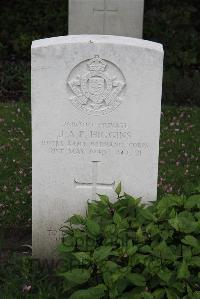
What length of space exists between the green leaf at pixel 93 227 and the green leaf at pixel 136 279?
0.37m

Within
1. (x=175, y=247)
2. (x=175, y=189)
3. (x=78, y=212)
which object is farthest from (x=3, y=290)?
(x=175, y=189)

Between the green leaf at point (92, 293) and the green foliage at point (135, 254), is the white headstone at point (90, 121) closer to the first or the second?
the green foliage at point (135, 254)

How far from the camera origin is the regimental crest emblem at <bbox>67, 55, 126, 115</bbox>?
383 cm

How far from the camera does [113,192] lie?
4125 millimetres

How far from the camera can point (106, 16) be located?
Answer: 26.8 ft

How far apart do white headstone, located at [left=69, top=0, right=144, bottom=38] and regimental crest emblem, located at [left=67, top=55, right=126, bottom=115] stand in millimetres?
4465

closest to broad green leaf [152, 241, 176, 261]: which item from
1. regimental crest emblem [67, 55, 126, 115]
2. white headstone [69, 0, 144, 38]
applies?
regimental crest emblem [67, 55, 126, 115]

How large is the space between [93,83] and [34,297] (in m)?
1.37

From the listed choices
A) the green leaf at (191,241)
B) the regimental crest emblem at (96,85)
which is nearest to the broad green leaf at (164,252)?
the green leaf at (191,241)

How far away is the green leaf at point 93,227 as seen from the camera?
3.63 metres

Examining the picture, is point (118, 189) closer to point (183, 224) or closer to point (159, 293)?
point (183, 224)

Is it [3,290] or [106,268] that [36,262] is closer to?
[3,290]

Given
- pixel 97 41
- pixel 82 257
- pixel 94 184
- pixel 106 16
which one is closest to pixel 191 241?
pixel 82 257

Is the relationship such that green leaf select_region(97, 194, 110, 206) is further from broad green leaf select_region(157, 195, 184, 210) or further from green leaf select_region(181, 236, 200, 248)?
green leaf select_region(181, 236, 200, 248)
